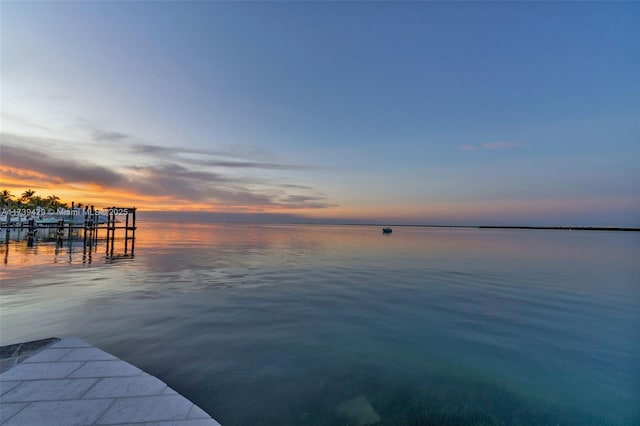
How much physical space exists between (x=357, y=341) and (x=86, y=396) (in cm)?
783

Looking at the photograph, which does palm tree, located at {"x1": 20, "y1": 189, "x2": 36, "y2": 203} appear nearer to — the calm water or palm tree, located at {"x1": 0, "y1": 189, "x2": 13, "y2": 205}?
palm tree, located at {"x1": 0, "y1": 189, "x2": 13, "y2": 205}

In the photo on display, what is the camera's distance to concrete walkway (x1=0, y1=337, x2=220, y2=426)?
489 centimetres

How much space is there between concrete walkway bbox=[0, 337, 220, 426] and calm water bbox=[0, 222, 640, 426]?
52.0 inches

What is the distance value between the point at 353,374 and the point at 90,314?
1174 cm

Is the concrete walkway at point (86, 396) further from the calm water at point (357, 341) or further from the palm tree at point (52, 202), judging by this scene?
the palm tree at point (52, 202)

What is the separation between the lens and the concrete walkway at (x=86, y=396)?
A: 4.89 meters

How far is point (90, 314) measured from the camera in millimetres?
12680

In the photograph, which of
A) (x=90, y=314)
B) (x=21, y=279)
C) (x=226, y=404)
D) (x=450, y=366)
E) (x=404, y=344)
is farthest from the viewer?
(x=21, y=279)

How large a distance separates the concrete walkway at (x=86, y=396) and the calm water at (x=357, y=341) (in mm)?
1322

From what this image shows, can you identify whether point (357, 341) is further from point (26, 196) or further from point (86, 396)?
point (26, 196)

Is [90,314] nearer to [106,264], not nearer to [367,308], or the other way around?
[367,308]

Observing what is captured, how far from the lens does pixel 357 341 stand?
1067 centimetres

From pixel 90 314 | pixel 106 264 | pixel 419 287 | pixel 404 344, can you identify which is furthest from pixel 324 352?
pixel 106 264

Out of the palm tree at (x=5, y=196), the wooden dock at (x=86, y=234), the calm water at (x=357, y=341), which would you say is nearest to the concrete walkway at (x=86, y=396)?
the calm water at (x=357, y=341)
